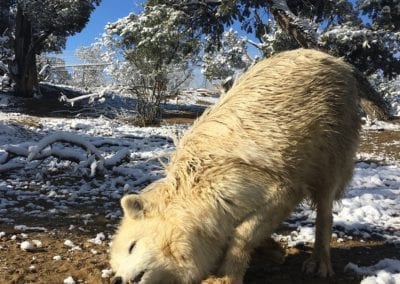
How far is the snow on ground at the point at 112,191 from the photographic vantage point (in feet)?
18.2

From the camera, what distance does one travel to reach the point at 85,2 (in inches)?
1000

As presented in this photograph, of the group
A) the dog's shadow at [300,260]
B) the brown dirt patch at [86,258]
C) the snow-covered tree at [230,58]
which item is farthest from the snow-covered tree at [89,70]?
the dog's shadow at [300,260]

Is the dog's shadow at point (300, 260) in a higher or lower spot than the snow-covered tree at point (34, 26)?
lower

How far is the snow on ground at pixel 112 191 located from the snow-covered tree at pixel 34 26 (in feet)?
52.7

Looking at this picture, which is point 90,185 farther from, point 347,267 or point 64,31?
point 64,31

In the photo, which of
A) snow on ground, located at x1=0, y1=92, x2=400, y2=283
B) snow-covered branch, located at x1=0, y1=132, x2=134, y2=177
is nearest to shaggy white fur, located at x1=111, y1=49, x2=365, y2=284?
snow on ground, located at x1=0, y1=92, x2=400, y2=283

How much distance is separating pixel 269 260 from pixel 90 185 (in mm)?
3608

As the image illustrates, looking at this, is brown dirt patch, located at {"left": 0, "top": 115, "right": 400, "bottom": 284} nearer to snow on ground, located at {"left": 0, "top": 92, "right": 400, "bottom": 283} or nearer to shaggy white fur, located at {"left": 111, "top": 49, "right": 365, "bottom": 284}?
snow on ground, located at {"left": 0, "top": 92, "right": 400, "bottom": 283}

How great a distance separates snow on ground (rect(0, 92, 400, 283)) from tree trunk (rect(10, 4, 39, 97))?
1699cm

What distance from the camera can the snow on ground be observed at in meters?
5.55

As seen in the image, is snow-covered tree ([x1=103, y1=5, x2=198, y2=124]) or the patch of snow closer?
the patch of snow

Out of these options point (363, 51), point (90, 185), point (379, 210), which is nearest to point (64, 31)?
point (363, 51)

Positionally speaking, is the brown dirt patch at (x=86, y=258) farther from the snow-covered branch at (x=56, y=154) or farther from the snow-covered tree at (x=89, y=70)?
the snow-covered tree at (x=89, y=70)

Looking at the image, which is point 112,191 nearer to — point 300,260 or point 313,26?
point 300,260
